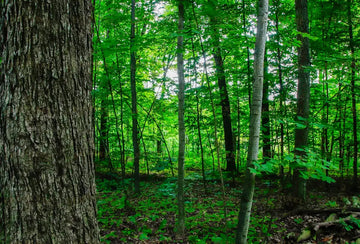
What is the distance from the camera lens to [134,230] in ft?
12.8

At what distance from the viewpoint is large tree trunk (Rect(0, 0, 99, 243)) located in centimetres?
143

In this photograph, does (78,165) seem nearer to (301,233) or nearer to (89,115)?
(89,115)

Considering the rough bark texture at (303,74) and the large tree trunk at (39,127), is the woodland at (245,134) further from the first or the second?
the large tree trunk at (39,127)

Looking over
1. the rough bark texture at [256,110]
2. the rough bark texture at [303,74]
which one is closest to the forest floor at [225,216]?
the rough bark texture at [256,110]

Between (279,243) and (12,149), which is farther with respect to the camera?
(279,243)

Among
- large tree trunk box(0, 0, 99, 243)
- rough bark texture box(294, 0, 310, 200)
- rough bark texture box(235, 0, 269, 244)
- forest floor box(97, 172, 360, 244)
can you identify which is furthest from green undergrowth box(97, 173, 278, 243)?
large tree trunk box(0, 0, 99, 243)

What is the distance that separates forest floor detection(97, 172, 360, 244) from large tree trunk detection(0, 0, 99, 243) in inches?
86.5

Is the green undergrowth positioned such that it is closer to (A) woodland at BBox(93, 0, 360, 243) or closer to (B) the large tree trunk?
(A) woodland at BBox(93, 0, 360, 243)

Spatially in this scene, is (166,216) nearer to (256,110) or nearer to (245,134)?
(256,110)

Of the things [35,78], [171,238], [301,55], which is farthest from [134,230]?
[301,55]

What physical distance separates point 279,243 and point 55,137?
3.65 m

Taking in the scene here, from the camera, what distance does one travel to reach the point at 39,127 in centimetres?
146

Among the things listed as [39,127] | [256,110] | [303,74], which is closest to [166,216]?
[256,110]

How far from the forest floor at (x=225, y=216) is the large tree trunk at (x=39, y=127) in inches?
86.5
